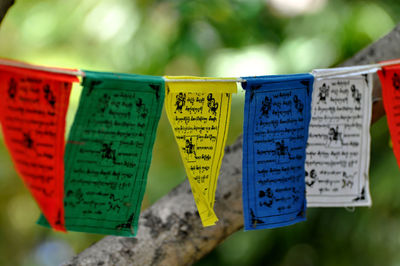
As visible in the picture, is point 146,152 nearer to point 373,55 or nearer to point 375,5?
point 373,55

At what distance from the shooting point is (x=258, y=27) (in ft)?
8.53

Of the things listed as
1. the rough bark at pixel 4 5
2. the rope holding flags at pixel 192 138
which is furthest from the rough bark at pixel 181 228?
the rough bark at pixel 4 5

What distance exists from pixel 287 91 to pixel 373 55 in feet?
1.59

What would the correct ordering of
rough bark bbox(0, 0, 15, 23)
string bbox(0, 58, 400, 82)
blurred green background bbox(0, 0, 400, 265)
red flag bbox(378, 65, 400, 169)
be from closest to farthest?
string bbox(0, 58, 400, 82), rough bark bbox(0, 0, 15, 23), red flag bbox(378, 65, 400, 169), blurred green background bbox(0, 0, 400, 265)

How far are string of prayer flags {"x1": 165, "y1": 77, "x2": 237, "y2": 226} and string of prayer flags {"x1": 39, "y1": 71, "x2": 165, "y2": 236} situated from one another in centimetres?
5

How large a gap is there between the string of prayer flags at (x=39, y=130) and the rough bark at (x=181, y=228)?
322 mm

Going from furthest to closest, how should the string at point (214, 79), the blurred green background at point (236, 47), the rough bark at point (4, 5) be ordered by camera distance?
1. the blurred green background at point (236, 47)
2. the rough bark at point (4, 5)
3. the string at point (214, 79)

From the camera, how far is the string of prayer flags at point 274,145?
100 centimetres

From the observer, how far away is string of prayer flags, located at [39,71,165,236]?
86 centimetres

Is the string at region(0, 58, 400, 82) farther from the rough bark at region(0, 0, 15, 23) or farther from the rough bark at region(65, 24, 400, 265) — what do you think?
the rough bark at region(65, 24, 400, 265)

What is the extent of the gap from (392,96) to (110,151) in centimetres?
64

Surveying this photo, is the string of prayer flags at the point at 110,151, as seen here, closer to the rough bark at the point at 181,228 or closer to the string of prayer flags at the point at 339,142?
the rough bark at the point at 181,228

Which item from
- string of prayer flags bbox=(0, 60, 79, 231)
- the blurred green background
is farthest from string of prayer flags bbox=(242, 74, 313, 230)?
the blurred green background

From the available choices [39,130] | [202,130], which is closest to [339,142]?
[202,130]
